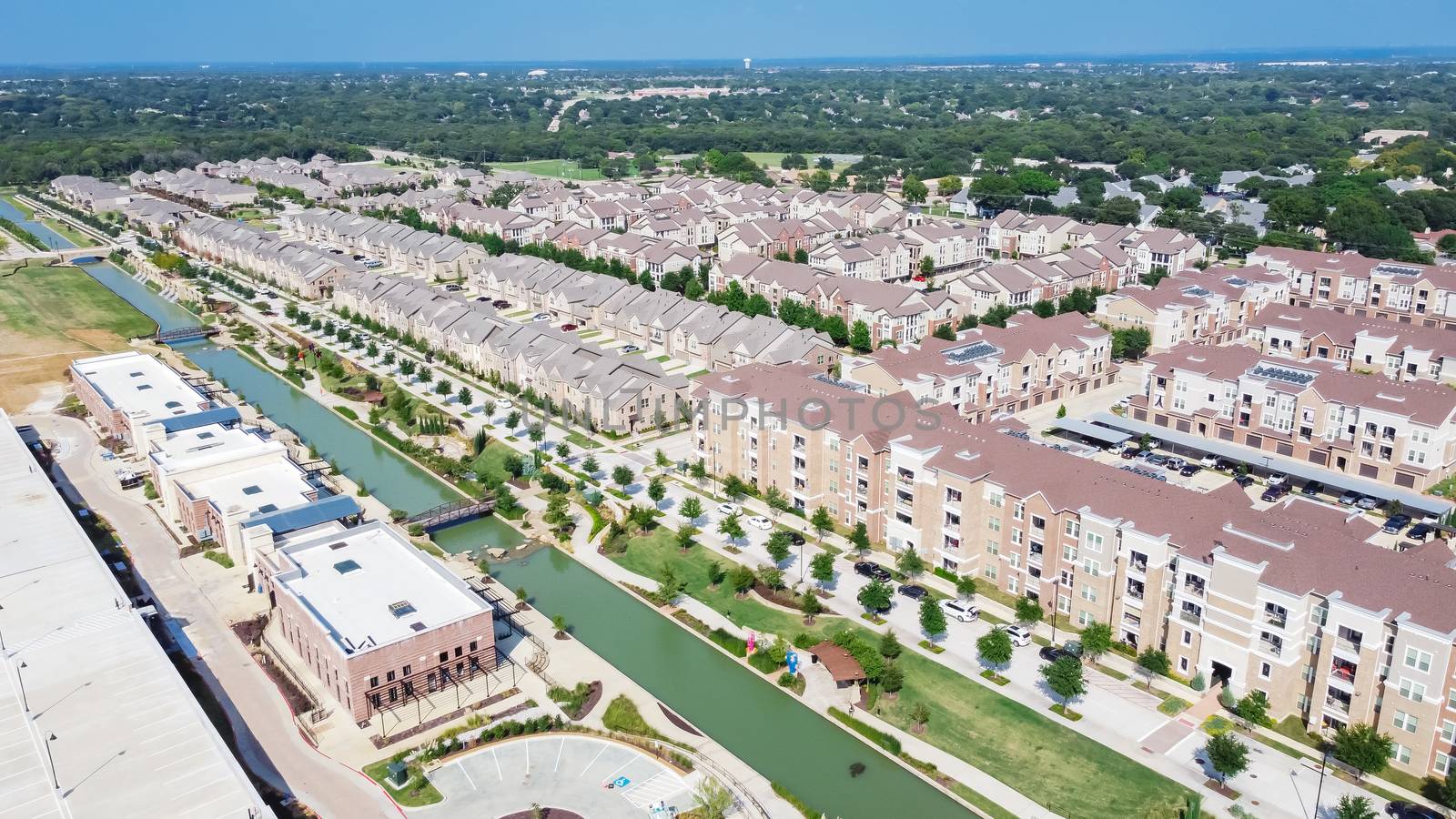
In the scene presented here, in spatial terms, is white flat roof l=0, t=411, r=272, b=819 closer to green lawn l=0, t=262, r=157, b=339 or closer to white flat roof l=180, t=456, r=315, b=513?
white flat roof l=180, t=456, r=315, b=513

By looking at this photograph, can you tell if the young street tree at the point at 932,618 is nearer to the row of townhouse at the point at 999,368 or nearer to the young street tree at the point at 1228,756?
the young street tree at the point at 1228,756

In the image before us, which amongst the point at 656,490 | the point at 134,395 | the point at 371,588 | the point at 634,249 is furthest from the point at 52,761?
the point at 634,249

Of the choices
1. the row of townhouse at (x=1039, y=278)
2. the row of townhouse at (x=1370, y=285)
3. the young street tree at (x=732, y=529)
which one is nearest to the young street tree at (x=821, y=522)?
the young street tree at (x=732, y=529)

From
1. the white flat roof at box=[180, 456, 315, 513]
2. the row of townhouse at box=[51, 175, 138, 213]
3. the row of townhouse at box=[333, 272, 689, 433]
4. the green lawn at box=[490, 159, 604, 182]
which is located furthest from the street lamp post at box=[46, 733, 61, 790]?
the green lawn at box=[490, 159, 604, 182]

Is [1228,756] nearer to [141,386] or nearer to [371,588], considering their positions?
[371,588]

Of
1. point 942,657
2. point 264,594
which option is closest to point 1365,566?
point 942,657
